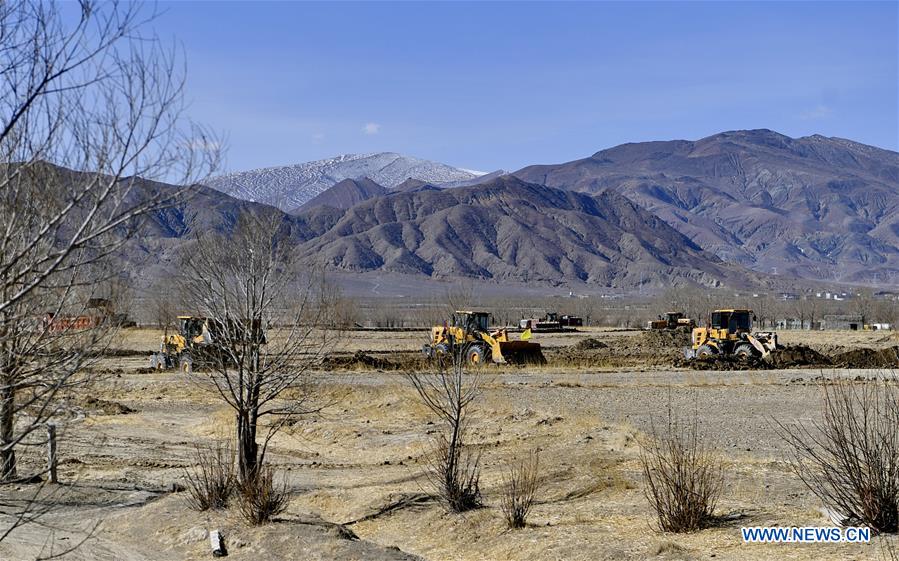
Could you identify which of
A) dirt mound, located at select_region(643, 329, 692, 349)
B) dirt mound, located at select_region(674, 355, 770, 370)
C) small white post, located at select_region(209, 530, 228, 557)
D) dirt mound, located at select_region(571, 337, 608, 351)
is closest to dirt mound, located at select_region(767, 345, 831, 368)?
dirt mound, located at select_region(674, 355, 770, 370)

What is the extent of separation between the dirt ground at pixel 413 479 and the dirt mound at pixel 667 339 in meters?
32.7

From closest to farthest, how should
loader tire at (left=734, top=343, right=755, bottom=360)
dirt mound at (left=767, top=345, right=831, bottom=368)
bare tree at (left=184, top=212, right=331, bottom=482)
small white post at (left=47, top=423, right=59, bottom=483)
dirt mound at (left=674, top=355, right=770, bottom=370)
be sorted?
small white post at (left=47, top=423, right=59, bottom=483), bare tree at (left=184, top=212, right=331, bottom=482), dirt mound at (left=674, top=355, right=770, bottom=370), dirt mound at (left=767, top=345, right=831, bottom=368), loader tire at (left=734, top=343, right=755, bottom=360)

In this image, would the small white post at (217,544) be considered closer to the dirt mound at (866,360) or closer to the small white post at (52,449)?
the small white post at (52,449)

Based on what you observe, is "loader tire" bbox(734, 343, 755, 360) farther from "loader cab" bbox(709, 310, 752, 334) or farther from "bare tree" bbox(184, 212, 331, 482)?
"bare tree" bbox(184, 212, 331, 482)

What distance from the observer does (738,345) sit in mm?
50594

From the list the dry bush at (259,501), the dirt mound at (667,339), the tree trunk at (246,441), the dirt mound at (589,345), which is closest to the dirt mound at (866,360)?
the dirt mound at (589,345)

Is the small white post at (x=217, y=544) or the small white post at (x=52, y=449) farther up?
the small white post at (x=52, y=449)

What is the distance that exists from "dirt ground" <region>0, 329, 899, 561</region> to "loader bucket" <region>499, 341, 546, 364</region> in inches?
369

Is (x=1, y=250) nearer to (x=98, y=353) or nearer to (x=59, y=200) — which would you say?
(x=59, y=200)

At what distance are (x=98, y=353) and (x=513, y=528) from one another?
235 inches

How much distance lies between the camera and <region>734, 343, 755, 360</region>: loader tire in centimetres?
4959

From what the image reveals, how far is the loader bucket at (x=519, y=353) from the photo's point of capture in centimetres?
4797

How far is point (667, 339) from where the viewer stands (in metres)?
73.3

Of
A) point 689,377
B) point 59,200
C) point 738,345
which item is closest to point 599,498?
point 59,200
